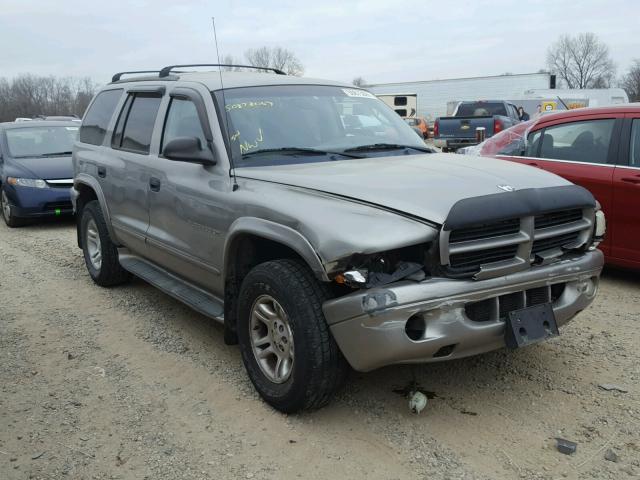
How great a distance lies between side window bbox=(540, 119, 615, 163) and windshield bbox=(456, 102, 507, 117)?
532 inches

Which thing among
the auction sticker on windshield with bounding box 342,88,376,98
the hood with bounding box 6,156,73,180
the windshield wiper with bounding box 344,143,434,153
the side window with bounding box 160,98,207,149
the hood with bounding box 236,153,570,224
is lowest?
the hood with bounding box 6,156,73,180

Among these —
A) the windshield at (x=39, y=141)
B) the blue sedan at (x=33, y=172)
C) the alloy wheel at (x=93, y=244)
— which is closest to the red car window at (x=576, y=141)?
the alloy wheel at (x=93, y=244)

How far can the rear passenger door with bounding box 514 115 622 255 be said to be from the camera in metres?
5.65

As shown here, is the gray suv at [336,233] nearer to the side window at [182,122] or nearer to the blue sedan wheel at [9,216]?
the side window at [182,122]

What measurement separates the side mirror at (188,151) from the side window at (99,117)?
2.12 meters

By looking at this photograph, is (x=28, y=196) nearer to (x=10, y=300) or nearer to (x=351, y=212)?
(x=10, y=300)

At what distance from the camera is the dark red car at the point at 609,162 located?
5465 millimetres

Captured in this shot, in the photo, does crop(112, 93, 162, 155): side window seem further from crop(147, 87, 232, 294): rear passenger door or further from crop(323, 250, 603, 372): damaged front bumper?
crop(323, 250, 603, 372): damaged front bumper

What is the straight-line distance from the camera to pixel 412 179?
337cm

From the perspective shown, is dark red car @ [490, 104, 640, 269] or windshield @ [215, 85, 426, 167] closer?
windshield @ [215, 85, 426, 167]

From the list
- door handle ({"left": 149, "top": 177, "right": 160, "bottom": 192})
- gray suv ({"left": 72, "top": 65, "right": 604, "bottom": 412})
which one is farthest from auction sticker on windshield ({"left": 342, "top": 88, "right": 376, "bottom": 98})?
door handle ({"left": 149, "top": 177, "right": 160, "bottom": 192})

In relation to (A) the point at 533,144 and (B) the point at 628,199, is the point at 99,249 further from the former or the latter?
(B) the point at 628,199

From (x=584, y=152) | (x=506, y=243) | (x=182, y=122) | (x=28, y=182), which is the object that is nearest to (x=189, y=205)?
(x=182, y=122)

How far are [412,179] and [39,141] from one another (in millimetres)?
9133
